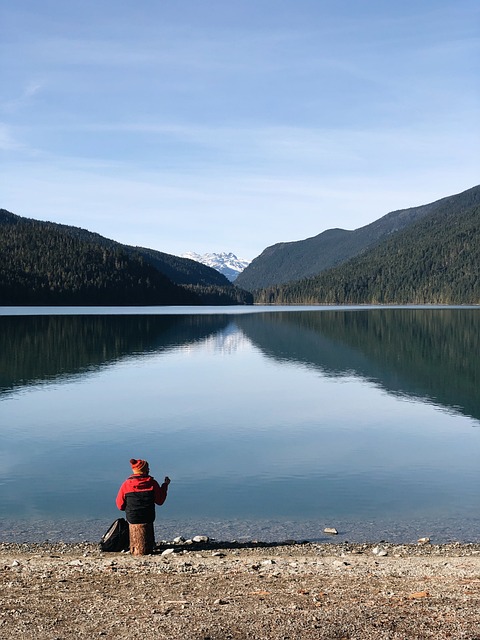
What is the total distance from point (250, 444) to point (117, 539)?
56.5 feet

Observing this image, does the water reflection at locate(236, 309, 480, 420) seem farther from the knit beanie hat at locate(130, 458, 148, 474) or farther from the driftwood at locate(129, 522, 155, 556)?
the knit beanie hat at locate(130, 458, 148, 474)

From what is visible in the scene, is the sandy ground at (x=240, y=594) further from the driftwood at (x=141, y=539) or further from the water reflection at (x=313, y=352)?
A: the water reflection at (x=313, y=352)

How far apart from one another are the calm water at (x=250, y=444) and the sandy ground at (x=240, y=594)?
372 centimetres

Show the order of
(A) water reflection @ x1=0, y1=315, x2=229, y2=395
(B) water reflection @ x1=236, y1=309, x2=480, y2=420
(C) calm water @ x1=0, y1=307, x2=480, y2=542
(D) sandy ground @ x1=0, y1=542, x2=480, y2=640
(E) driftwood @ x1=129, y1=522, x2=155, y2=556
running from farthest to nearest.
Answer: (A) water reflection @ x1=0, y1=315, x2=229, y2=395 < (B) water reflection @ x1=236, y1=309, x2=480, y2=420 < (C) calm water @ x1=0, y1=307, x2=480, y2=542 < (E) driftwood @ x1=129, y1=522, x2=155, y2=556 < (D) sandy ground @ x1=0, y1=542, x2=480, y2=640

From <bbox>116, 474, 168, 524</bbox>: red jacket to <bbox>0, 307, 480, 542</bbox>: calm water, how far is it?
3.35m

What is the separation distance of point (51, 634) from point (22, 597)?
234 centimetres

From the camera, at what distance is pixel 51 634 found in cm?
1188

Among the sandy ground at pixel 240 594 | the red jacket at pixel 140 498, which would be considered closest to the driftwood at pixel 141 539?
the red jacket at pixel 140 498

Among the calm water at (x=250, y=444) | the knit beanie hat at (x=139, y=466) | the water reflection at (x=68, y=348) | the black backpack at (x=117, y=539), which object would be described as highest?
the knit beanie hat at (x=139, y=466)

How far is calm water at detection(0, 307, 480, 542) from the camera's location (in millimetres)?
23078

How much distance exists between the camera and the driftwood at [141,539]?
18.2 meters

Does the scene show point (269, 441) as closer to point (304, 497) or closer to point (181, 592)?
point (304, 497)

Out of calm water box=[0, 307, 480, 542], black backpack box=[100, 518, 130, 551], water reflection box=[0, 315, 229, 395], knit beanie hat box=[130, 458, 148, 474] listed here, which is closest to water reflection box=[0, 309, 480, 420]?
water reflection box=[0, 315, 229, 395]

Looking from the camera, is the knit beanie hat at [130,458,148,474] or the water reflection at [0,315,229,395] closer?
the knit beanie hat at [130,458,148,474]
